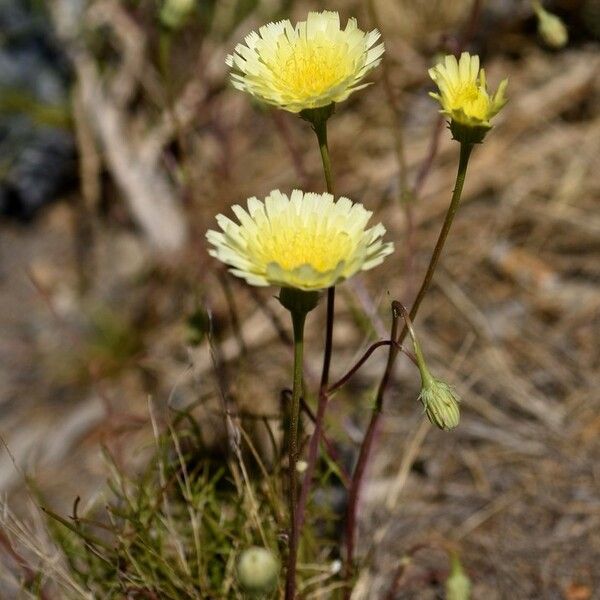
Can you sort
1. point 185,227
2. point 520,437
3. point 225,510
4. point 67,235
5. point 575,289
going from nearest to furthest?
point 225,510 → point 520,437 → point 575,289 → point 185,227 → point 67,235

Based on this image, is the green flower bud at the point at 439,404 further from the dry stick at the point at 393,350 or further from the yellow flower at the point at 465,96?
the yellow flower at the point at 465,96

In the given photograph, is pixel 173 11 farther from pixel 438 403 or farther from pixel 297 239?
pixel 438 403

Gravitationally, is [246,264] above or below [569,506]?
above

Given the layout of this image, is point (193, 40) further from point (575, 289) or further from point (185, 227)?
point (575, 289)

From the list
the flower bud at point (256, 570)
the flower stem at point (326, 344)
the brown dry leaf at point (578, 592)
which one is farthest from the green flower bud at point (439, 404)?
the brown dry leaf at point (578, 592)

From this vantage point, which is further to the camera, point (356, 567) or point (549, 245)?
point (549, 245)

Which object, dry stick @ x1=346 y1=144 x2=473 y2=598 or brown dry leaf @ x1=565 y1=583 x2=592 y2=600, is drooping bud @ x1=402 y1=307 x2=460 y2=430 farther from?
brown dry leaf @ x1=565 y1=583 x2=592 y2=600

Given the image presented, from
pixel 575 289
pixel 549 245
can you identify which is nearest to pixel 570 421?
pixel 575 289
